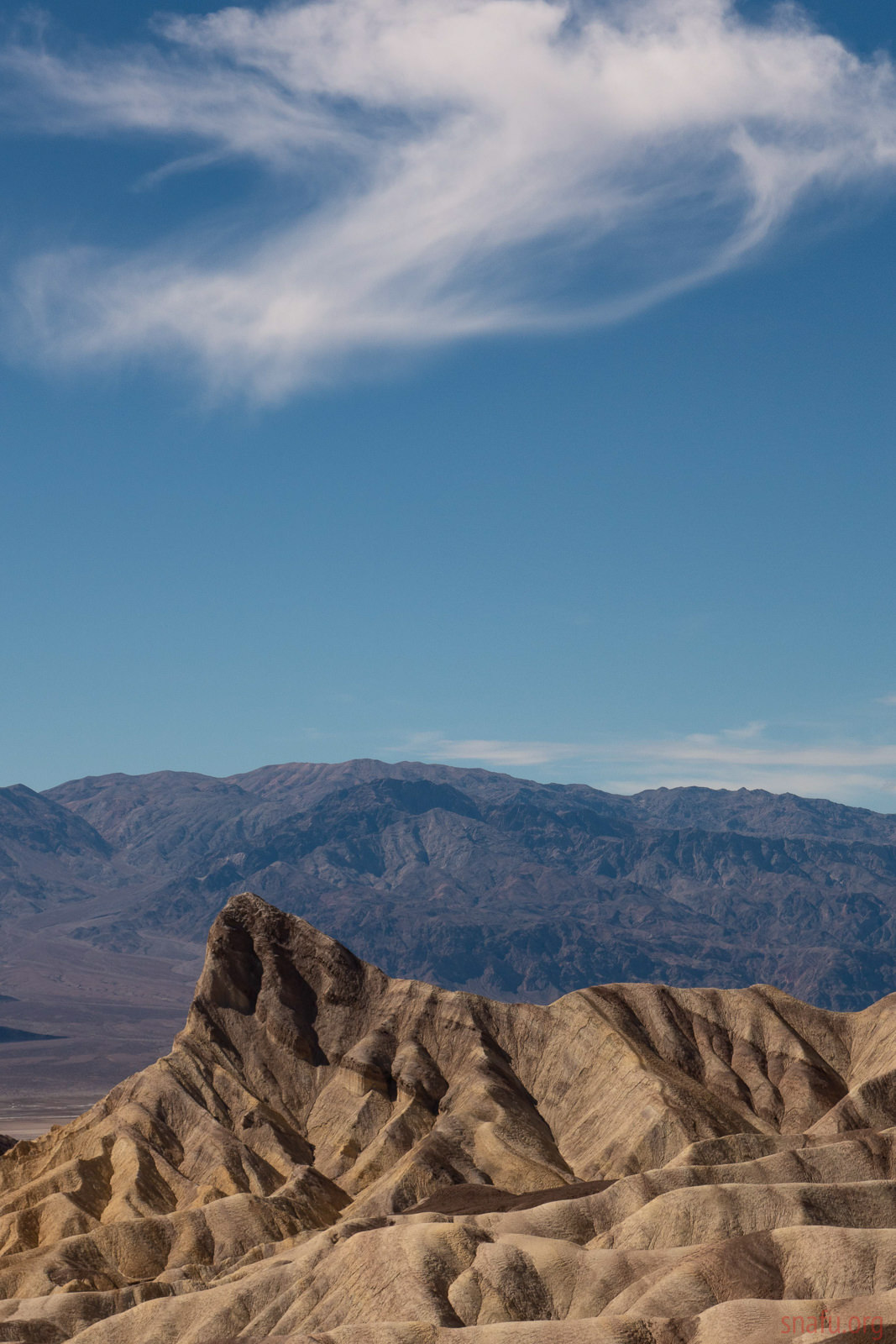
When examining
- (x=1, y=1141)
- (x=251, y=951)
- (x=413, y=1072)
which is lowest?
(x=1, y=1141)

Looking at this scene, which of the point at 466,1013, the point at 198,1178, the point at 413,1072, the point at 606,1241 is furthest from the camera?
the point at 466,1013

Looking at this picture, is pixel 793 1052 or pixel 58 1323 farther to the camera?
pixel 793 1052

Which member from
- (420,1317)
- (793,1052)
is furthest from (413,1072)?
(420,1317)

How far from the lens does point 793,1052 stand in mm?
144500

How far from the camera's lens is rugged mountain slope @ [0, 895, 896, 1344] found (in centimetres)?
7762

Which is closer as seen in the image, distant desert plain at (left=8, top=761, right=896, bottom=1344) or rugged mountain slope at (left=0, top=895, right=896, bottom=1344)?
distant desert plain at (left=8, top=761, right=896, bottom=1344)

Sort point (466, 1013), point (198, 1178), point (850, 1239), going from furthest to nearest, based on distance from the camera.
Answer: point (466, 1013)
point (198, 1178)
point (850, 1239)

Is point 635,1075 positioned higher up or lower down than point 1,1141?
higher up

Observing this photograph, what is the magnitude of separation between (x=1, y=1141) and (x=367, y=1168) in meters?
55.4

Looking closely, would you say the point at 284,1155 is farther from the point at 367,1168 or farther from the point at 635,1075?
the point at 635,1075

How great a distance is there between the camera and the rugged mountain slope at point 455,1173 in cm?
7762

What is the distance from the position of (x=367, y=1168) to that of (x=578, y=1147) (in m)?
18.6

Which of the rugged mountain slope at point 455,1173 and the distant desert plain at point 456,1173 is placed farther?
the rugged mountain slope at point 455,1173

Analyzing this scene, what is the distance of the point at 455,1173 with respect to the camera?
121375mm
